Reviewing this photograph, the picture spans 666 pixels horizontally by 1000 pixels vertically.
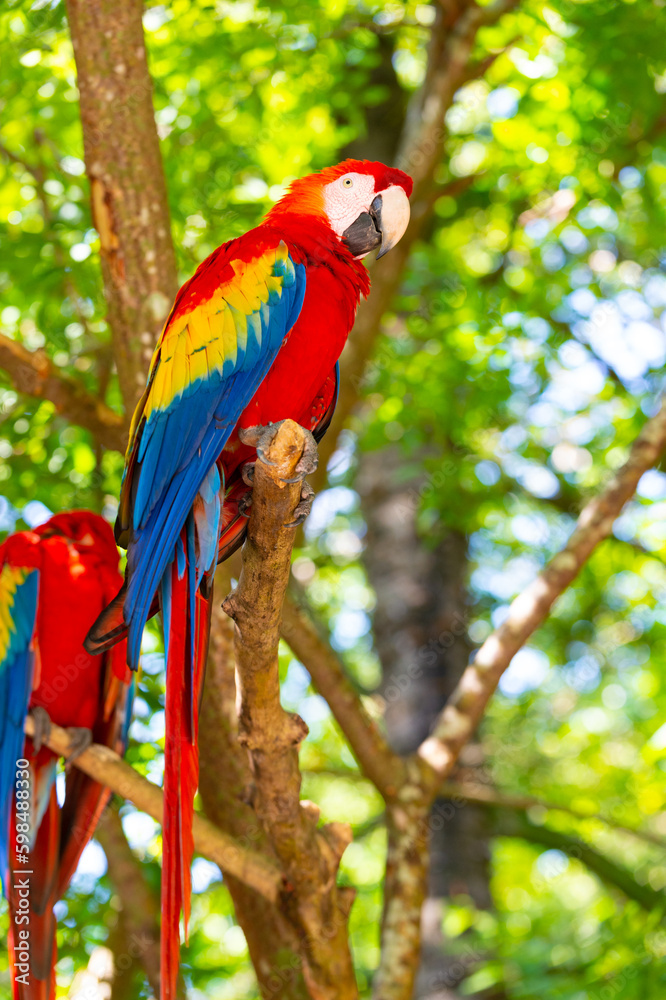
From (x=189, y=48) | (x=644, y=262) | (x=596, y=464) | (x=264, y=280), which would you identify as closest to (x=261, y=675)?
(x=264, y=280)

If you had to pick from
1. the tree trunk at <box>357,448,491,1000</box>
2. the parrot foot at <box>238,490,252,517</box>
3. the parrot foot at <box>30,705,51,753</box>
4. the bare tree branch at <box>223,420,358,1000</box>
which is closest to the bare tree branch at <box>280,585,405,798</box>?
the bare tree branch at <box>223,420,358,1000</box>

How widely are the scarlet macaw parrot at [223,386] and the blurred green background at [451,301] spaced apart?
1.03 meters

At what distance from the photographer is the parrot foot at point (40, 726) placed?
2.29 meters

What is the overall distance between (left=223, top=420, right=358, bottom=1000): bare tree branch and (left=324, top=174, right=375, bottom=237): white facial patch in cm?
67

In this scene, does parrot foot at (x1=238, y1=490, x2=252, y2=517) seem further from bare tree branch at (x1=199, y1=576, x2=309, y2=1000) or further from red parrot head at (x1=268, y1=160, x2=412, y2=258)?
red parrot head at (x1=268, y1=160, x2=412, y2=258)

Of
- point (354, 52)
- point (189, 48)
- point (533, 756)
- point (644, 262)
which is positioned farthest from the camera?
point (533, 756)

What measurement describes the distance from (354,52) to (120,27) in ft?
4.34

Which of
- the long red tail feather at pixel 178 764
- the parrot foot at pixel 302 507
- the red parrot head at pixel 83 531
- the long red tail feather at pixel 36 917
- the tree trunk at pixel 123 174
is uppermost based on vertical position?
the tree trunk at pixel 123 174

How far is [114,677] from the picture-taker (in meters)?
2.47

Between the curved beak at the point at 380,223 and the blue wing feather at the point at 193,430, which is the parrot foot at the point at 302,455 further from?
the curved beak at the point at 380,223

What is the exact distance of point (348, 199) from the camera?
1.96 m

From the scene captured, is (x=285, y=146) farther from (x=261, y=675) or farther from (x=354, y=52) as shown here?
(x=261, y=675)

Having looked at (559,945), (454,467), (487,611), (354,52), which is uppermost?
(354,52)

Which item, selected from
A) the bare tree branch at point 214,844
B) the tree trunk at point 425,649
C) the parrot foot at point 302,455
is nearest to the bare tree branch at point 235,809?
the bare tree branch at point 214,844
